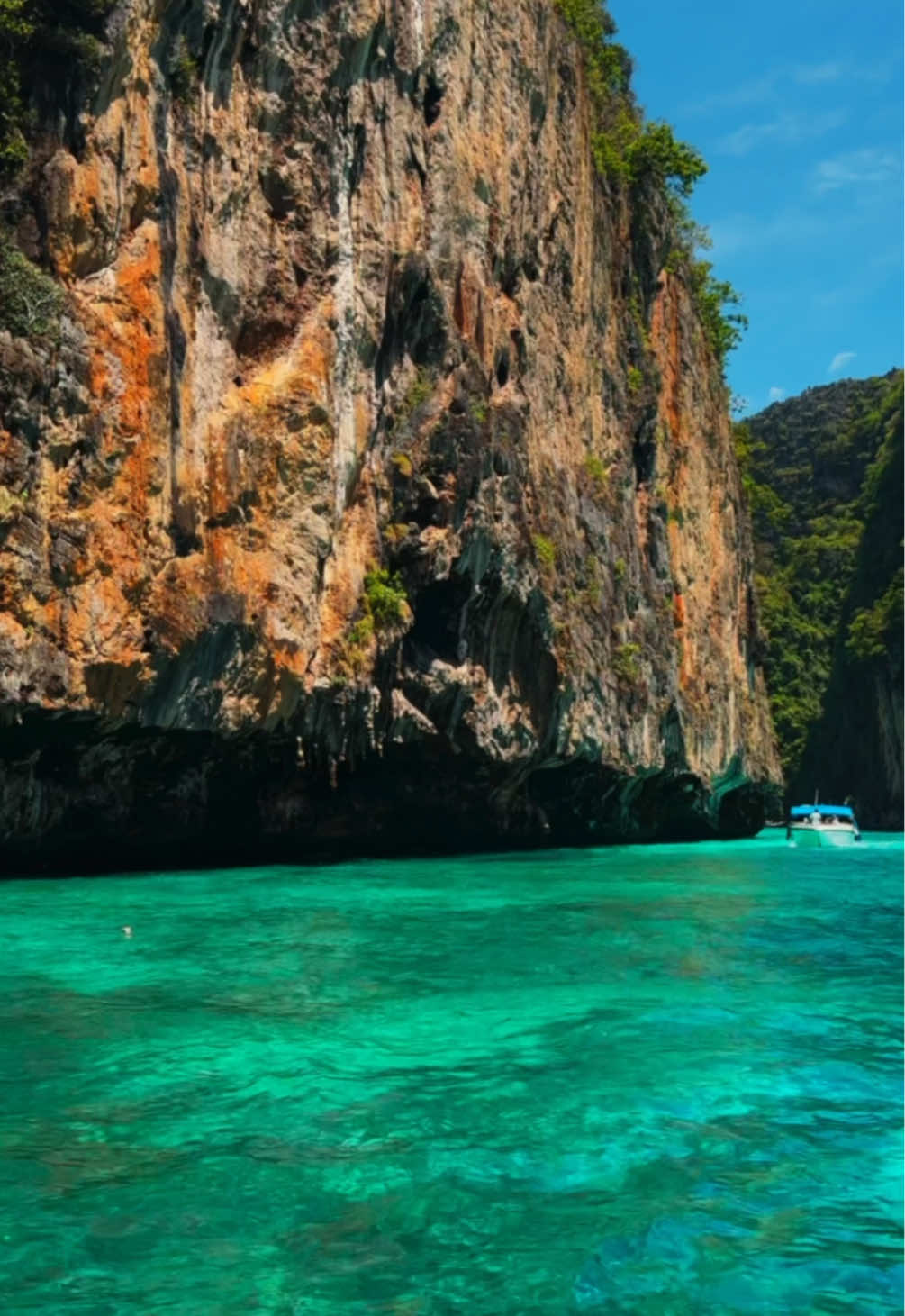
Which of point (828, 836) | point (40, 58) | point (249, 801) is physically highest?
point (40, 58)

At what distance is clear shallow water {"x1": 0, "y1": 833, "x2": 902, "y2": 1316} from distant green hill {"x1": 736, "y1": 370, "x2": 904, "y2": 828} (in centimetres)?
4173

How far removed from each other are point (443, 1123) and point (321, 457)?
1415 centimetres

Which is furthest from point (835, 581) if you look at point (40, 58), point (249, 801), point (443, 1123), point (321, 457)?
point (443, 1123)

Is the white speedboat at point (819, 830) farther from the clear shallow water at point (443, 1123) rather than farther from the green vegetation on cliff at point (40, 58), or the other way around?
the green vegetation on cliff at point (40, 58)

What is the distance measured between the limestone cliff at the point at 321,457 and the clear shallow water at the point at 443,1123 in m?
5.40

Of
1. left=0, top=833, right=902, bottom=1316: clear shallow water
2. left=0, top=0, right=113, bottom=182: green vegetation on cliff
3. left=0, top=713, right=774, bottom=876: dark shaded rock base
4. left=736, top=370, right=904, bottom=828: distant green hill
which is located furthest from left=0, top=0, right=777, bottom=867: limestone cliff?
left=736, top=370, right=904, bottom=828: distant green hill

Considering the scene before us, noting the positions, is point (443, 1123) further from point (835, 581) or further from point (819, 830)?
point (835, 581)

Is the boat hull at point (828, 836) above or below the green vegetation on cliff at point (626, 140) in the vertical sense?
below

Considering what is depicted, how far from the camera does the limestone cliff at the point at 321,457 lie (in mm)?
15727

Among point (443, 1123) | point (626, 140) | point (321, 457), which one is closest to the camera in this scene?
point (443, 1123)

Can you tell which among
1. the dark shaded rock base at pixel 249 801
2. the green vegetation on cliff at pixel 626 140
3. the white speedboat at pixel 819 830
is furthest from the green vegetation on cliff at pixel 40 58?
the white speedboat at pixel 819 830

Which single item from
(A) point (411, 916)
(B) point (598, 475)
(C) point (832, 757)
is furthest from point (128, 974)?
(C) point (832, 757)

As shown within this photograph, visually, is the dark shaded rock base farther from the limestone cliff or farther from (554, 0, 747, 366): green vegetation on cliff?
(554, 0, 747, 366): green vegetation on cliff

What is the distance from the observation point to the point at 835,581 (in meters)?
71.5
